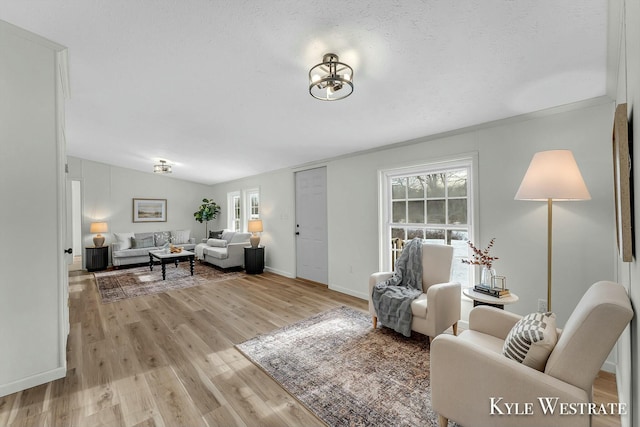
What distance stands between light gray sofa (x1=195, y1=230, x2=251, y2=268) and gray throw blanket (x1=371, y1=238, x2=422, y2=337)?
13.1 feet

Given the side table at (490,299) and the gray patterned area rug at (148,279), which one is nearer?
the side table at (490,299)

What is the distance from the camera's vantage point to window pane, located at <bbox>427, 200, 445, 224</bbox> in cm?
327

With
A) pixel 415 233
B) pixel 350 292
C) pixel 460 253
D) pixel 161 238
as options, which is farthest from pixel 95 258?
pixel 460 253

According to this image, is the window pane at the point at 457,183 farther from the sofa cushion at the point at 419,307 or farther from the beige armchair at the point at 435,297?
the sofa cushion at the point at 419,307

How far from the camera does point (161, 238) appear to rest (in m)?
7.18

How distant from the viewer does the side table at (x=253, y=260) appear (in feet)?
18.7

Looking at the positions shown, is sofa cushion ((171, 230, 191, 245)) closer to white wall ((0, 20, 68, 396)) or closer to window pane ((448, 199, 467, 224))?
white wall ((0, 20, 68, 396))

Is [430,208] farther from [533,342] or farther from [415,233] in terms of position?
[533,342]

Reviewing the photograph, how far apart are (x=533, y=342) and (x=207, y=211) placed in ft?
26.4

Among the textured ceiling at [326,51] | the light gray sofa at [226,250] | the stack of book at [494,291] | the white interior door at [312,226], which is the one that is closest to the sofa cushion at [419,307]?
the stack of book at [494,291]

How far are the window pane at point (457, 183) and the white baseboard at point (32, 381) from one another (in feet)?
13.2

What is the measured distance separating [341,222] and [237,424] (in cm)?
308

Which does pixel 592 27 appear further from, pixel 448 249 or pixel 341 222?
pixel 341 222

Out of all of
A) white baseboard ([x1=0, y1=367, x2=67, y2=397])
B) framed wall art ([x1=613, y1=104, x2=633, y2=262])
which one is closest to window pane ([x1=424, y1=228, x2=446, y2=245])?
framed wall art ([x1=613, y1=104, x2=633, y2=262])
